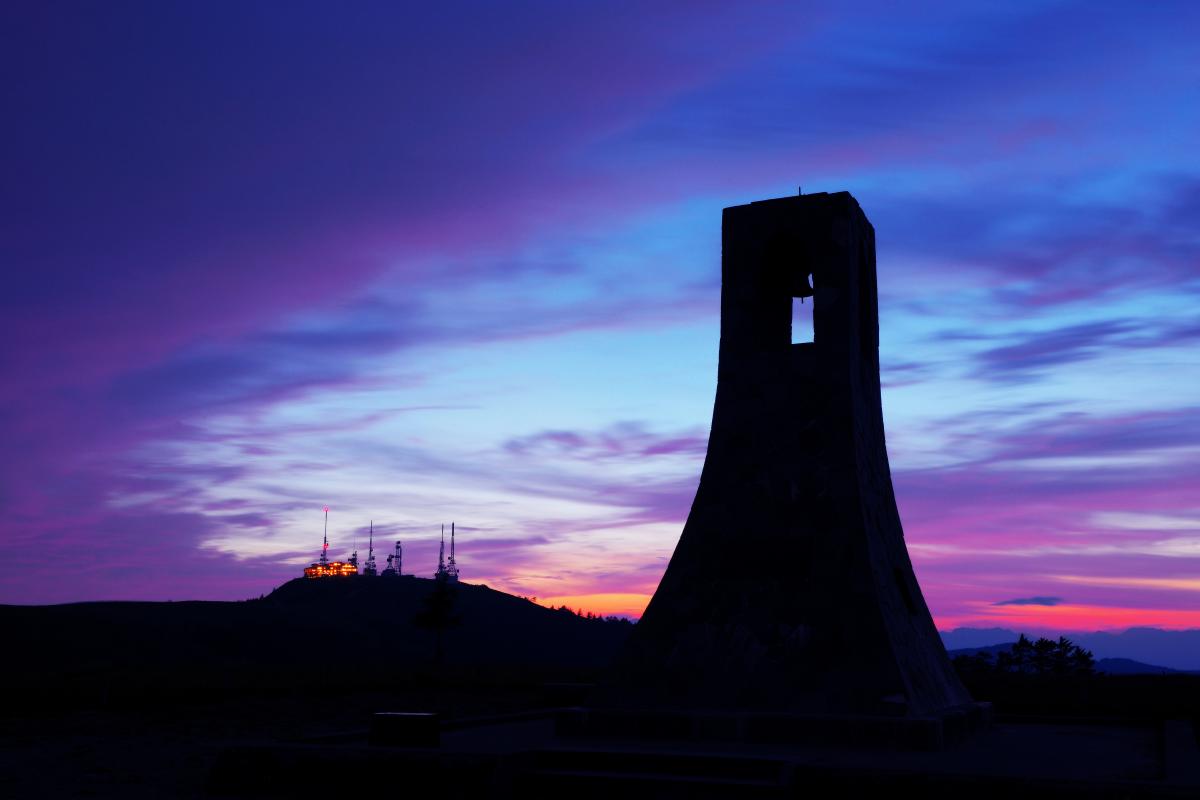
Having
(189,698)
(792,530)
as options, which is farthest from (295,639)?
(792,530)

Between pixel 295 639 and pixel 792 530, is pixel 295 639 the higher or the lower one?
the lower one

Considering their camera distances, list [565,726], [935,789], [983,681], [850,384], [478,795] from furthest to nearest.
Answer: [983,681] < [850,384] < [565,726] < [478,795] < [935,789]

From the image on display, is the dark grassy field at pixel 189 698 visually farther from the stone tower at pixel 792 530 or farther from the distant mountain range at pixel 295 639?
the stone tower at pixel 792 530

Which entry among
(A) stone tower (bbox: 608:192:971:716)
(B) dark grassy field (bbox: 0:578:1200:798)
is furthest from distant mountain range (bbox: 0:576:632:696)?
(A) stone tower (bbox: 608:192:971:716)

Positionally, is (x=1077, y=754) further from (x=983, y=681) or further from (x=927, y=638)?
(x=983, y=681)

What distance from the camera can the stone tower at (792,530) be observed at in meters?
15.8

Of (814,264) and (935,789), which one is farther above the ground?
(814,264)

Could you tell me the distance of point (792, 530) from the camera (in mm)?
16797

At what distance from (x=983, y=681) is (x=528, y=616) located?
130 m

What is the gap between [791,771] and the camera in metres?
11.2

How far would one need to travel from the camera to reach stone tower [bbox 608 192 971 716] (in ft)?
51.7

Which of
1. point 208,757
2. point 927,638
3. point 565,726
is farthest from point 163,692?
point 927,638

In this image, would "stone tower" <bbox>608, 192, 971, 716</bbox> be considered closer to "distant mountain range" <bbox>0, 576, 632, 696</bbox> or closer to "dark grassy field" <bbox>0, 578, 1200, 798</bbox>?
"dark grassy field" <bbox>0, 578, 1200, 798</bbox>

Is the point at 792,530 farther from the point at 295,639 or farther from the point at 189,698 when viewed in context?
the point at 295,639
